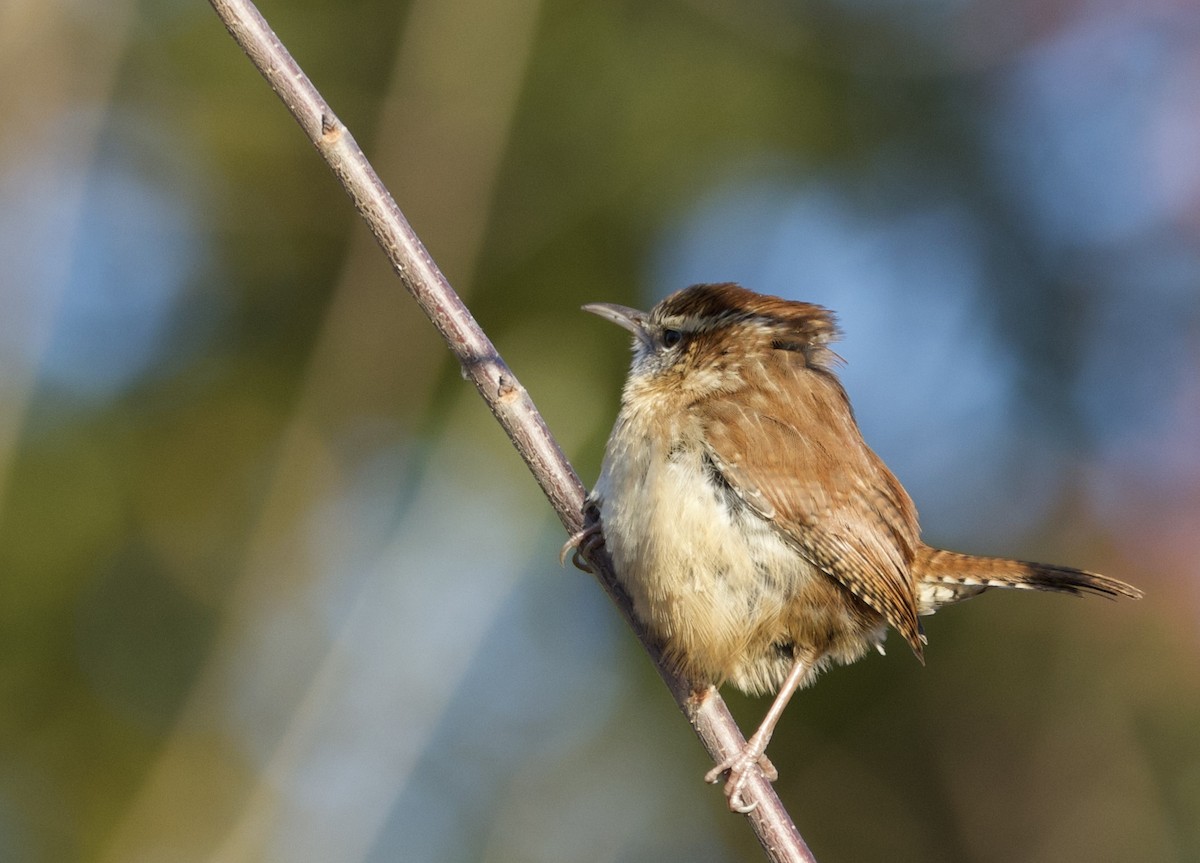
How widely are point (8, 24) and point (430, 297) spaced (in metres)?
2.54

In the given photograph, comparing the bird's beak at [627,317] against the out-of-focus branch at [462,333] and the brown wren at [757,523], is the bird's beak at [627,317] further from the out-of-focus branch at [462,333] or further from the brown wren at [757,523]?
the out-of-focus branch at [462,333]

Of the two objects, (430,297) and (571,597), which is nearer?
(430,297)

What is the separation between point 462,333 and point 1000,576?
4.73 feet

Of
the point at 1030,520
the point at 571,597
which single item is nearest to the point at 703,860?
the point at 571,597

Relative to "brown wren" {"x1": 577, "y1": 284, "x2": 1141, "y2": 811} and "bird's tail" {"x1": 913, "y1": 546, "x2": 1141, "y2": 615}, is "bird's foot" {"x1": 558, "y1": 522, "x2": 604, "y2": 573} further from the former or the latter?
"bird's tail" {"x1": 913, "y1": 546, "x2": 1141, "y2": 615}

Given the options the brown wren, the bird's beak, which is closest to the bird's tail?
the brown wren

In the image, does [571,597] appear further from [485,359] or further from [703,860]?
[485,359]

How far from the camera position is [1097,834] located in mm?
3545

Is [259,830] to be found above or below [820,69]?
below

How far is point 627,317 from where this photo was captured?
2.95m

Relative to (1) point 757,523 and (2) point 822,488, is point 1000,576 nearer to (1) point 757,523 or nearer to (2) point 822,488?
(2) point 822,488

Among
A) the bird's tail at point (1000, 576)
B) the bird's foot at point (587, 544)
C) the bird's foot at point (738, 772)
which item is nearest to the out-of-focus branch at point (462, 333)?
the bird's foot at point (738, 772)

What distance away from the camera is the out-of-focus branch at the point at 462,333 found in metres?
1.78

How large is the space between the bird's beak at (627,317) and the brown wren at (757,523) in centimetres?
10
